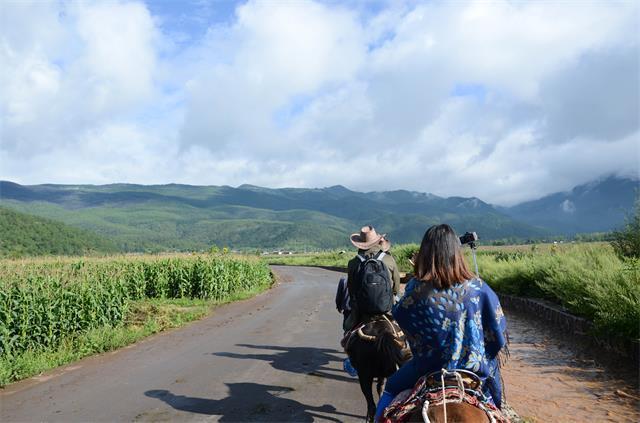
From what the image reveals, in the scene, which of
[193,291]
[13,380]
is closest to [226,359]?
[13,380]

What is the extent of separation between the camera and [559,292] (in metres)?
12.0

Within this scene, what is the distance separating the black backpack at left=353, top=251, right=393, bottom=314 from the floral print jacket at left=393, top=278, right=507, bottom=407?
1.98 metres

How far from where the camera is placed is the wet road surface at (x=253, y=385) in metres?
6.25

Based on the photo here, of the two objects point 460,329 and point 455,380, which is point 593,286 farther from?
point 455,380

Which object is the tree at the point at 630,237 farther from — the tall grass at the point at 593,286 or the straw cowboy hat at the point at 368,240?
the straw cowboy hat at the point at 368,240

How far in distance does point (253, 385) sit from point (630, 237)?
11.2 meters

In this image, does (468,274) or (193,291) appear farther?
(193,291)

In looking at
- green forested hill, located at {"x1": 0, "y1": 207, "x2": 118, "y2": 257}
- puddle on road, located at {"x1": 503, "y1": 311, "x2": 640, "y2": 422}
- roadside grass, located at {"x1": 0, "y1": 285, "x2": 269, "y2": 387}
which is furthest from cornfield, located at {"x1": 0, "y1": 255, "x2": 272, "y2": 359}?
green forested hill, located at {"x1": 0, "y1": 207, "x2": 118, "y2": 257}

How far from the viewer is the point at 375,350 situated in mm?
5426

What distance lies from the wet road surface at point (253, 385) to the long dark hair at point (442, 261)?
3150 mm

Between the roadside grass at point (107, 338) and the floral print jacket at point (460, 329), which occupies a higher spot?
the floral print jacket at point (460, 329)

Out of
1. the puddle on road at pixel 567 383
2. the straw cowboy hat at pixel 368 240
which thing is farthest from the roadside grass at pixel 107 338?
the puddle on road at pixel 567 383

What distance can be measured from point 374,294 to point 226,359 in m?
4.90

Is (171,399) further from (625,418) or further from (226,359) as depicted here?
(625,418)
